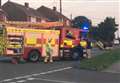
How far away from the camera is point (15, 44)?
2678cm

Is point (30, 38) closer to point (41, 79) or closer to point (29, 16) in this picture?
point (41, 79)

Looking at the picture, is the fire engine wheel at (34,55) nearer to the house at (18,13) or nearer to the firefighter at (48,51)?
the firefighter at (48,51)

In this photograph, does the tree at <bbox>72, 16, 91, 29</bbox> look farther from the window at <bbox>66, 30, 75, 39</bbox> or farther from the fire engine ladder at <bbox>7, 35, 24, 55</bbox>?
the fire engine ladder at <bbox>7, 35, 24, 55</bbox>

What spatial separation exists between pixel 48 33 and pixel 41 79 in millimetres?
12491

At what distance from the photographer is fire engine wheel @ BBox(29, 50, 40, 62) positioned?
27758 mm

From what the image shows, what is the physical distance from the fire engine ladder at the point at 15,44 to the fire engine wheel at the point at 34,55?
81 cm

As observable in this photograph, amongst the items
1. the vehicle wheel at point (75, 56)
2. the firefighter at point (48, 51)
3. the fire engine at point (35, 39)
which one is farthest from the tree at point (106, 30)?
the firefighter at point (48, 51)

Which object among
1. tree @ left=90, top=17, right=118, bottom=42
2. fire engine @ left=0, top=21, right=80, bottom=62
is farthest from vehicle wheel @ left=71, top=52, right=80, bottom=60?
tree @ left=90, top=17, right=118, bottom=42

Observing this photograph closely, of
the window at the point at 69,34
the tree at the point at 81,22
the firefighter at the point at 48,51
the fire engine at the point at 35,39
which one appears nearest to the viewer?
the fire engine at the point at 35,39

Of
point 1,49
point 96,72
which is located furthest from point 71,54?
point 96,72

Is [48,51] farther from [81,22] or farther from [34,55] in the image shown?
[81,22]

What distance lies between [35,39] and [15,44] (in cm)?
165

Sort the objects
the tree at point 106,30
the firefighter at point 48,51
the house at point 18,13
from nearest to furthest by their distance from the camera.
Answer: the firefighter at point 48,51
the house at point 18,13
the tree at point 106,30

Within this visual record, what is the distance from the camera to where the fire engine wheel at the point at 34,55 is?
27.8 m
